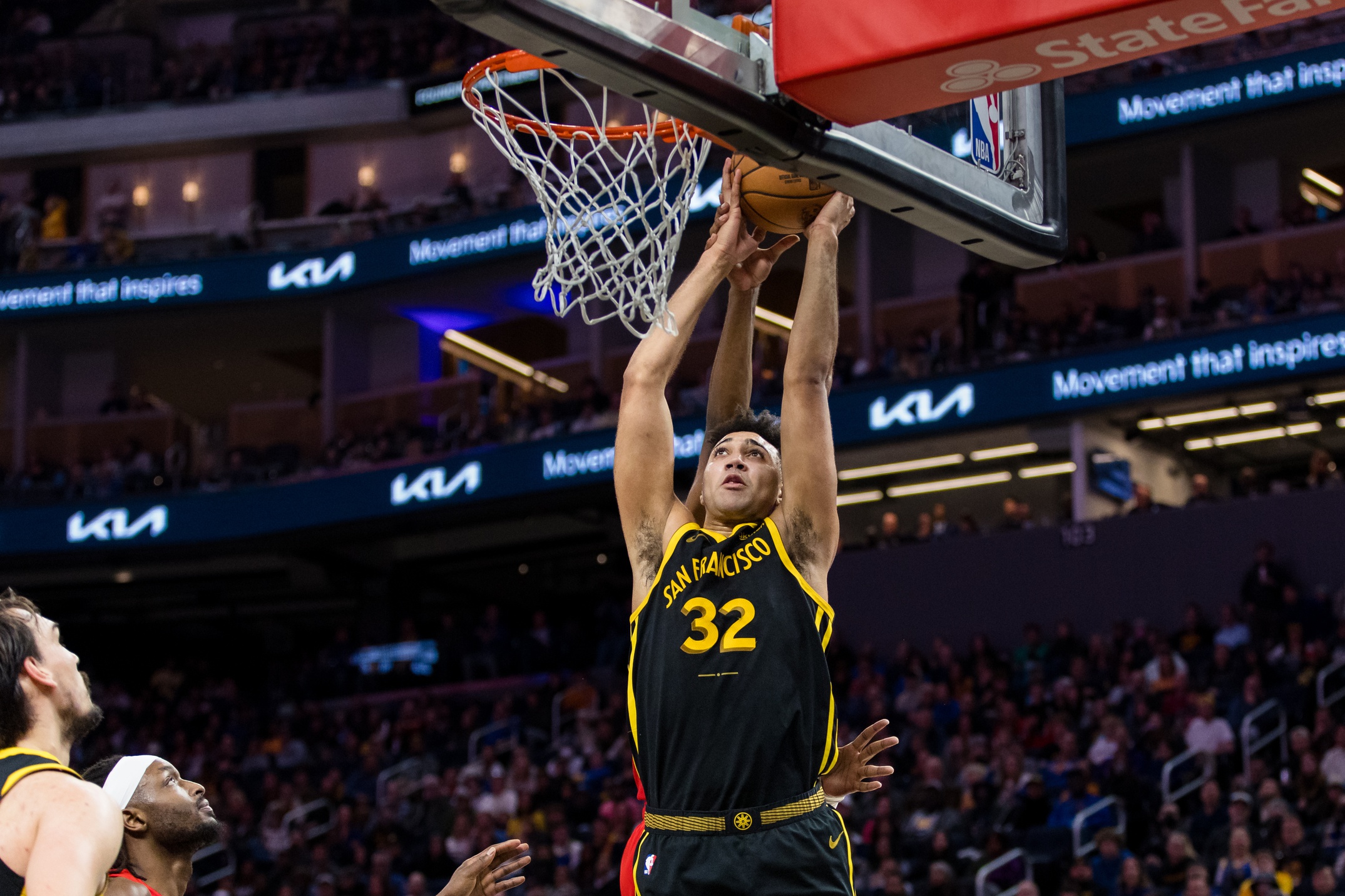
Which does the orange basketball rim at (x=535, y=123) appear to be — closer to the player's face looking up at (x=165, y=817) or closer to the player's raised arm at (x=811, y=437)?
the player's raised arm at (x=811, y=437)

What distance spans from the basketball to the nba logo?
16.3 inches

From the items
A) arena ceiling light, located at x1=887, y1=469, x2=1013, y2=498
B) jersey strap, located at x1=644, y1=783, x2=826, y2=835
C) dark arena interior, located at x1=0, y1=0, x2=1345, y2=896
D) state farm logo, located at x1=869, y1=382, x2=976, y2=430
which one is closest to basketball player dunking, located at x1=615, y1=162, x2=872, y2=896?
jersey strap, located at x1=644, y1=783, x2=826, y2=835

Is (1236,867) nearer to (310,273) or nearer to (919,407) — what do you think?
(919,407)

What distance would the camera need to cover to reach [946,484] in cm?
2205

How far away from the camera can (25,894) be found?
3.26m

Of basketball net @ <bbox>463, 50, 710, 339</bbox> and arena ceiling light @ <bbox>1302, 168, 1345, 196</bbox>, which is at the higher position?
arena ceiling light @ <bbox>1302, 168, 1345, 196</bbox>

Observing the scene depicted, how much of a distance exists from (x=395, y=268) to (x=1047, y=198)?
19971 millimetres

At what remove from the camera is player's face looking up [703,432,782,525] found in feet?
14.5

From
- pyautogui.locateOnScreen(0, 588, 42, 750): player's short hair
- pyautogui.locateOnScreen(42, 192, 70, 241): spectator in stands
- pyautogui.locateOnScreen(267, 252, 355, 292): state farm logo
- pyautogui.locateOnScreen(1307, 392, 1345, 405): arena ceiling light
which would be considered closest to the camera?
pyautogui.locateOnScreen(0, 588, 42, 750): player's short hair

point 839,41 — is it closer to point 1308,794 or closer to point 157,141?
point 1308,794

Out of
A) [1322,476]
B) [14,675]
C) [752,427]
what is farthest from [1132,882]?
[14,675]

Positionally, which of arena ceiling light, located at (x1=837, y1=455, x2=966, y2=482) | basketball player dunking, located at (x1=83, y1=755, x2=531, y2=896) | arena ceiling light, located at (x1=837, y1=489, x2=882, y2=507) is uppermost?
arena ceiling light, located at (x1=837, y1=455, x2=966, y2=482)

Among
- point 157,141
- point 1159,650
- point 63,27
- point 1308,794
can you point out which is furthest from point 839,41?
point 63,27

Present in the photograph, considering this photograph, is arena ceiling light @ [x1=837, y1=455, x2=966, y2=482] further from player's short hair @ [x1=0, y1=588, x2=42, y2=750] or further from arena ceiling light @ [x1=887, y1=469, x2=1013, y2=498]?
player's short hair @ [x1=0, y1=588, x2=42, y2=750]
